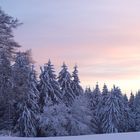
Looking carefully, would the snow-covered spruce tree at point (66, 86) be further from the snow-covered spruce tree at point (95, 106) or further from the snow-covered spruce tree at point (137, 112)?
the snow-covered spruce tree at point (137, 112)

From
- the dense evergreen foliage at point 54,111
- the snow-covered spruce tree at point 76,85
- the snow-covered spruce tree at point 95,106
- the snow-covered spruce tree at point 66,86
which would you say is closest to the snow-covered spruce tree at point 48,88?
the dense evergreen foliage at point 54,111

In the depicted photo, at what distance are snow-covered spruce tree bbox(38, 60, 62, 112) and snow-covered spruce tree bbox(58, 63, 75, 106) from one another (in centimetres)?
281

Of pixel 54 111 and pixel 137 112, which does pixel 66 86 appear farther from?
pixel 137 112

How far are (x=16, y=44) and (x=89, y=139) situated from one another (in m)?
10.9

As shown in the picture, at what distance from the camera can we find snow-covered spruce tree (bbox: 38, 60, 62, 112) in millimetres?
58625

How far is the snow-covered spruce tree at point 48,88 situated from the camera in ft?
192

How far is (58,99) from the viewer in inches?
2330

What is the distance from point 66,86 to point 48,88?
4.87 m

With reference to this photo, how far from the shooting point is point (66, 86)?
62.9 m

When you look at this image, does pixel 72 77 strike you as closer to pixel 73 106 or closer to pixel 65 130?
pixel 73 106

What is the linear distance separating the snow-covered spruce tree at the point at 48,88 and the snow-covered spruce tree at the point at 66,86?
Answer: 9.22 ft

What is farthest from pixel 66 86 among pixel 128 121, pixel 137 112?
pixel 137 112

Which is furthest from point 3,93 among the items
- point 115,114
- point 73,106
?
point 115,114

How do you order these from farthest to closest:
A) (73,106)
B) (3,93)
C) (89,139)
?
1. (73,106)
2. (3,93)
3. (89,139)
